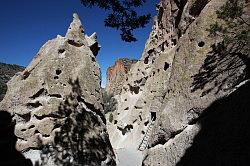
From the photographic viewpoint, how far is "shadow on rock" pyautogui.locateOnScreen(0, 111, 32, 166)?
42.4 feet

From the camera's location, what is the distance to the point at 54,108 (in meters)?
14.1

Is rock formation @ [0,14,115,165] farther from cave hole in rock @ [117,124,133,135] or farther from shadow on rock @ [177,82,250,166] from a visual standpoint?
cave hole in rock @ [117,124,133,135]

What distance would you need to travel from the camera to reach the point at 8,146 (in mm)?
13500

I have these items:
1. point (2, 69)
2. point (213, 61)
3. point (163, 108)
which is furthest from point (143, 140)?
point (2, 69)

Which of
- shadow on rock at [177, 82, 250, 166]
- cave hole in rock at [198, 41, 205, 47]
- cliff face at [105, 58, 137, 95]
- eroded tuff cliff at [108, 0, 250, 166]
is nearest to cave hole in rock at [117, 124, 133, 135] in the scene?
eroded tuff cliff at [108, 0, 250, 166]

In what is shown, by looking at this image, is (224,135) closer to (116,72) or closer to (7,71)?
(116,72)

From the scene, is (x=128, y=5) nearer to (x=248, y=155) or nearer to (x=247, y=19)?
(x=248, y=155)

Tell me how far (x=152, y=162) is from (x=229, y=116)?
5.34 meters

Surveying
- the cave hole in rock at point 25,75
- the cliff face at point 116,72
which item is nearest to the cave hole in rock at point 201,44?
the cave hole in rock at point 25,75

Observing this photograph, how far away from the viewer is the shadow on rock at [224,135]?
10.8 meters

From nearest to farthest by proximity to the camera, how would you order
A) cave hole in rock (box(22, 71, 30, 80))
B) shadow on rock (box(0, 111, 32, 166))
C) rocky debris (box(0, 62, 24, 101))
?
1. shadow on rock (box(0, 111, 32, 166))
2. cave hole in rock (box(22, 71, 30, 80))
3. rocky debris (box(0, 62, 24, 101))

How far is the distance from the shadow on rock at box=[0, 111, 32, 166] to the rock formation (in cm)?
25

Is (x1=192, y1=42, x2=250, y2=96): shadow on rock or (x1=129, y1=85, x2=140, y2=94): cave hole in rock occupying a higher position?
(x1=129, y1=85, x2=140, y2=94): cave hole in rock

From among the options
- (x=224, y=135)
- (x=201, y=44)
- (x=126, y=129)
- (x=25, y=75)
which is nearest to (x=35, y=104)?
→ (x=25, y=75)
